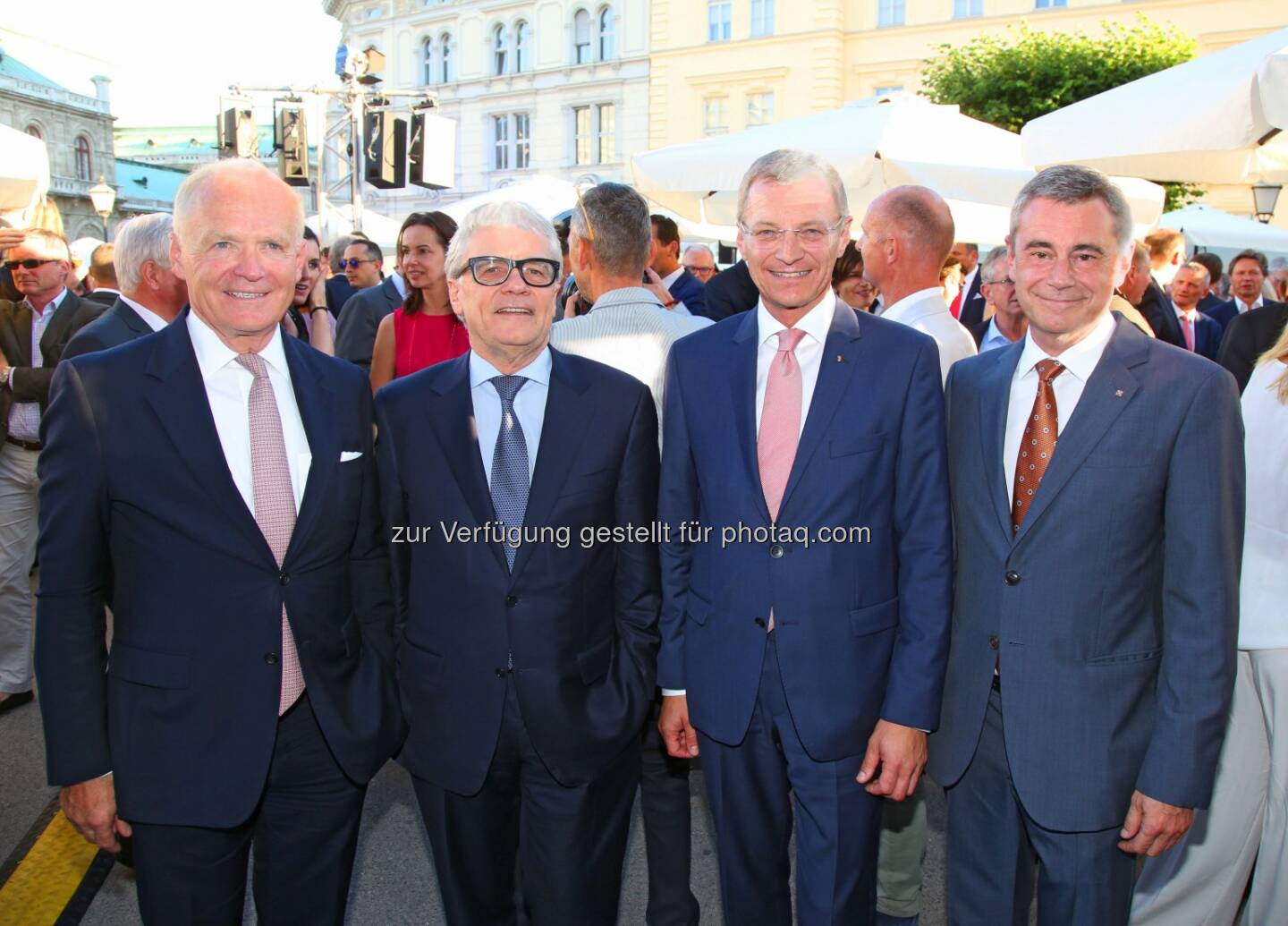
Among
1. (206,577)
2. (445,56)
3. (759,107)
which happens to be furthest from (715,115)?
(206,577)

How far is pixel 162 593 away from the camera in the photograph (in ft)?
6.63

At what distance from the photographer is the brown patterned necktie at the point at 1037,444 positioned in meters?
2.20

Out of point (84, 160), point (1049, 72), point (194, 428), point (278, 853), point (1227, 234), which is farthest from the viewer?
point (84, 160)

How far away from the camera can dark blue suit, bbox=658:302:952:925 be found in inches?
89.0

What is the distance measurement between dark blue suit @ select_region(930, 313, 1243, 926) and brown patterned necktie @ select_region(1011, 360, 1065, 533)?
0.04 m

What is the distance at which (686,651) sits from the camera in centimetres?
250

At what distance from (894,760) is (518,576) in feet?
3.31

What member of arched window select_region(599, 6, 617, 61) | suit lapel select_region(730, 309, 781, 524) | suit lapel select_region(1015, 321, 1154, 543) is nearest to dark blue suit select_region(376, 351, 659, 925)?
suit lapel select_region(730, 309, 781, 524)

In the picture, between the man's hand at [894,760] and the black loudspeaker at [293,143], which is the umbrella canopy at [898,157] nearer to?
the man's hand at [894,760]

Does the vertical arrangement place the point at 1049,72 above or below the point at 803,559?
above

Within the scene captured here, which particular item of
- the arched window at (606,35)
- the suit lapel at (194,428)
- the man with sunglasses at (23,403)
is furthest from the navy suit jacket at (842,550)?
Answer: the arched window at (606,35)

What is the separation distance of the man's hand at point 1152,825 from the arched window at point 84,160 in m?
66.7

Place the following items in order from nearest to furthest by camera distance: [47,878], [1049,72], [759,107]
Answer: [47,878] → [1049,72] → [759,107]

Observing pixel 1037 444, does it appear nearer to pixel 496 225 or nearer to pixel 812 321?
pixel 812 321
